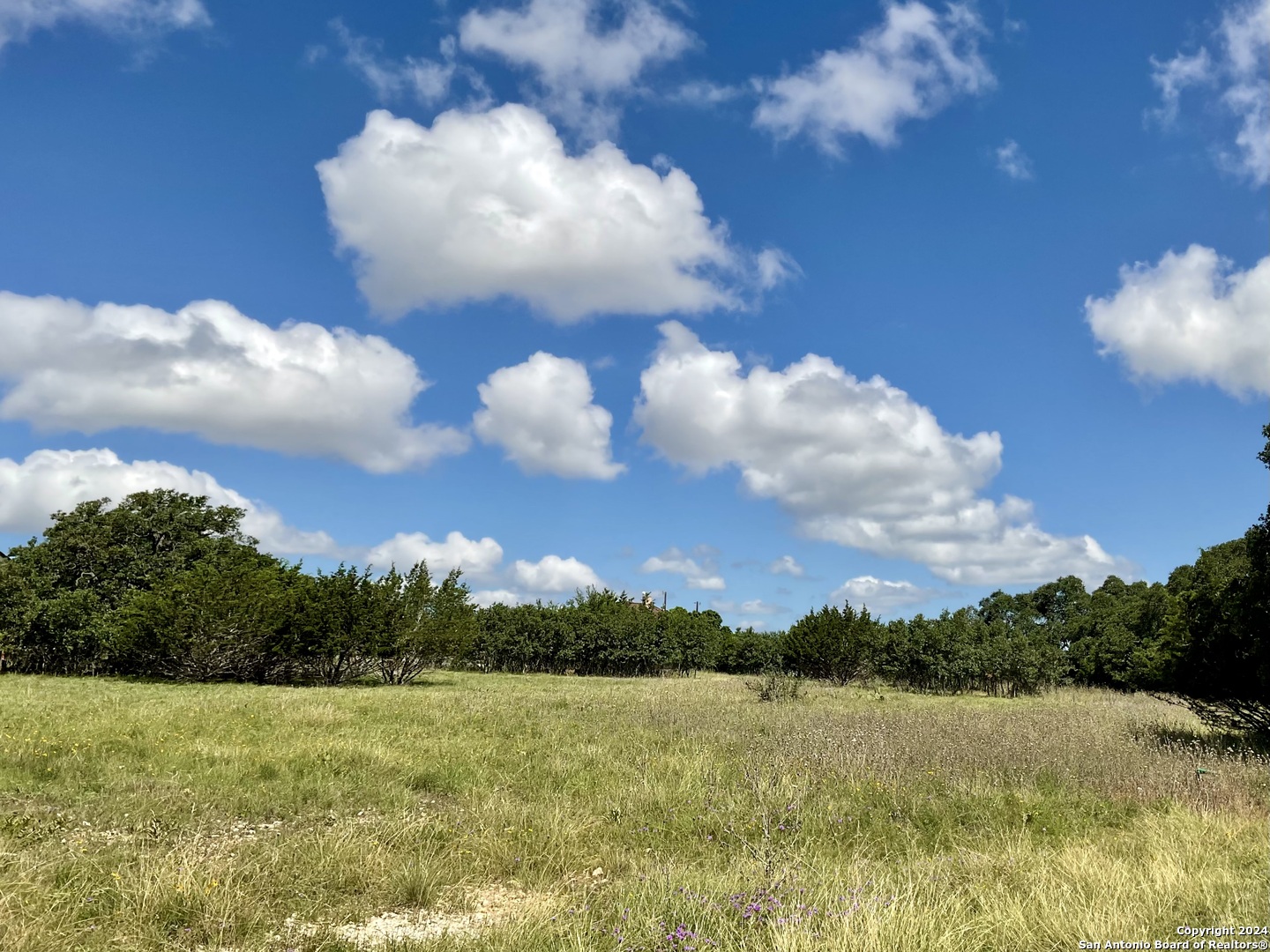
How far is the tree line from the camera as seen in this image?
30.0m

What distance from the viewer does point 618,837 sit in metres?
7.55

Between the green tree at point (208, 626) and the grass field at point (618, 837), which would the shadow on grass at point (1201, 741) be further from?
the green tree at point (208, 626)

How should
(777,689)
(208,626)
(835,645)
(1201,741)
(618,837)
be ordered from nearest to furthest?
(618,837) < (1201,741) < (777,689) < (208,626) < (835,645)

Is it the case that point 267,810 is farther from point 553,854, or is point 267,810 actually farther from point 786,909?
point 786,909

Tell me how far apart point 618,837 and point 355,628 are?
85.5 ft

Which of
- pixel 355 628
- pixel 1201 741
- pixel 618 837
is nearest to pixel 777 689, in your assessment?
pixel 1201 741

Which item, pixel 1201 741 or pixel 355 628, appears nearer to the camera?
pixel 1201 741

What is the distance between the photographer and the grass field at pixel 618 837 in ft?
15.8

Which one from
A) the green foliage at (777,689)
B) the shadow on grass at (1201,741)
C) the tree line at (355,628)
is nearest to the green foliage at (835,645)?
the tree line at (355,628)

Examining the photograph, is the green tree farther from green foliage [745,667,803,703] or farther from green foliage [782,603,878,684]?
green foliage [782,603,878,684]

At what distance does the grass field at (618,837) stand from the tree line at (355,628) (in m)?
8.96

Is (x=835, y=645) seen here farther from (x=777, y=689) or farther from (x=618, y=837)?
(x=618, y=837)

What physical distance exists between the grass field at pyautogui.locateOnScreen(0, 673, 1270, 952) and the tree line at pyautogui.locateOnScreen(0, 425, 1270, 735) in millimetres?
8963

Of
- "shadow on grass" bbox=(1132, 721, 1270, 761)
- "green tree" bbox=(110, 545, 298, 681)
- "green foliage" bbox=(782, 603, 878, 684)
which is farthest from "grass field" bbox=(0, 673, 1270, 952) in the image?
"green foliage" bbox=(782, 603, 878, 684)
